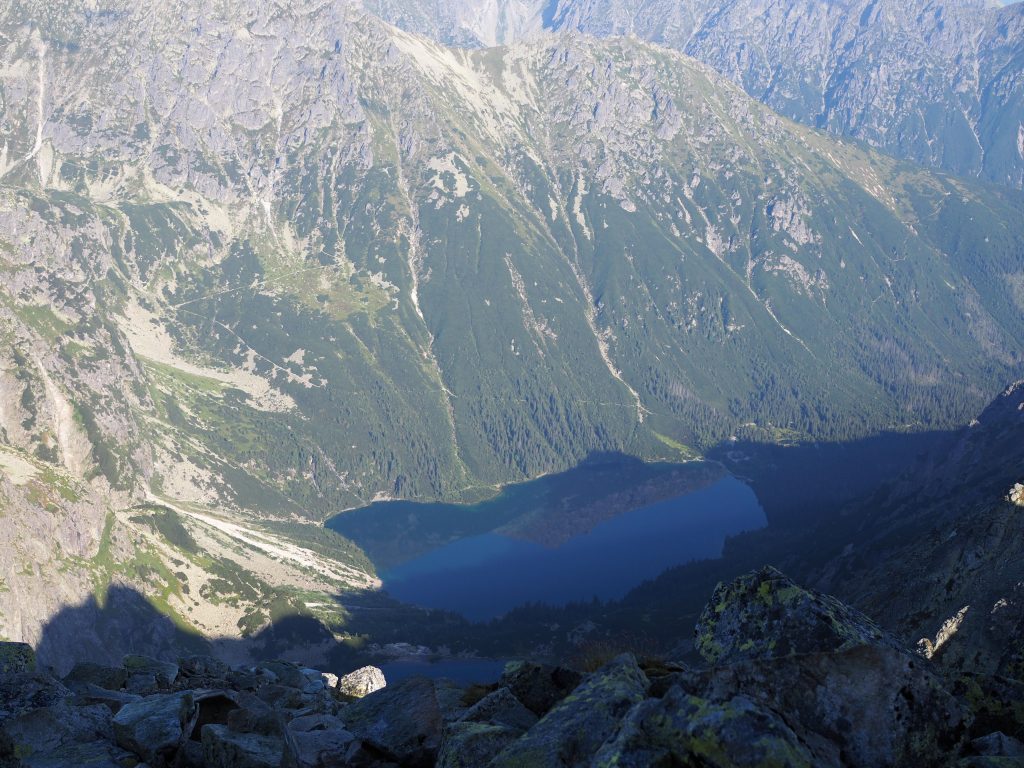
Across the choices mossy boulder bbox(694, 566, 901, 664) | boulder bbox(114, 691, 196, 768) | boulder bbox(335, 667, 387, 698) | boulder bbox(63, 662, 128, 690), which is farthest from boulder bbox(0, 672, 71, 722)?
boulder bbox(335, 667, 387, 698)

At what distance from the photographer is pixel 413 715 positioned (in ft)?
75.9

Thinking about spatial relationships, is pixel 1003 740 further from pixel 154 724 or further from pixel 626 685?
pixel 154 724

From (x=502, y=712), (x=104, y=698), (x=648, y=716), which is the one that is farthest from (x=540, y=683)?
(x=104, y=698)

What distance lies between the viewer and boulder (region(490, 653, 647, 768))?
16717 millimetres

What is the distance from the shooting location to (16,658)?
31.4 metres

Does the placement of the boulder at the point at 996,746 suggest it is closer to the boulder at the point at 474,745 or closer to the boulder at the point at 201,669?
the boulder at the point at 474,745

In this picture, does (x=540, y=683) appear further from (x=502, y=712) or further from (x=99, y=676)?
→ (x=99, y=676)

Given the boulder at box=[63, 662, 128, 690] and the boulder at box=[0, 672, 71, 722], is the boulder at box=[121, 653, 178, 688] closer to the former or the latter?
the boulder at box=[63, 662, 128, 690]

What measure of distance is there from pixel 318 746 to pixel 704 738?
12.3 m

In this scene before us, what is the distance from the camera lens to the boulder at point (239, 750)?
63.7 feet

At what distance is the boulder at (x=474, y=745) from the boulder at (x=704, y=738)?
390 cm

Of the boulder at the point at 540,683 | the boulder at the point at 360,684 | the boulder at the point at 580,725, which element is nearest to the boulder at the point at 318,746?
the boulder at the point at 540,683

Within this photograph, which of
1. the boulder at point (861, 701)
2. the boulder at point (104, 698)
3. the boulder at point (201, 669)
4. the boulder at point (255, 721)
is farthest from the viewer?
the boulder at point (201, 669)

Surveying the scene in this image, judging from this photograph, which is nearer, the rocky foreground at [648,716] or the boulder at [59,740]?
the rocky foreground at [648,716]
